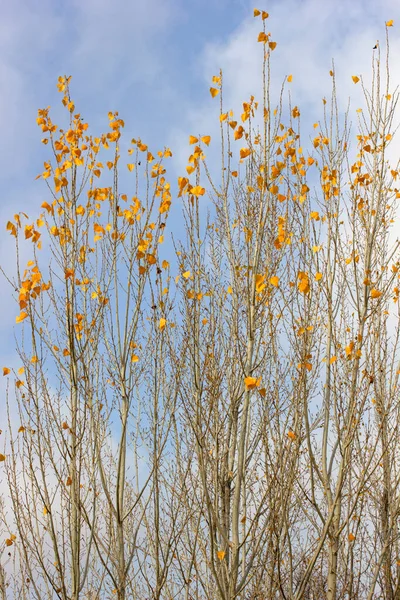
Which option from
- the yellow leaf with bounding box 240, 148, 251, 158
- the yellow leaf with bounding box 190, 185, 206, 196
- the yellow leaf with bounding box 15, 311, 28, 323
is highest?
the yellow leaf with bounding box 240, 148, 251, 158

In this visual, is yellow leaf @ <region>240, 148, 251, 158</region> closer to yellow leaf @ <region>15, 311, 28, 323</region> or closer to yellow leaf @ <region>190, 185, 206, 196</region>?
yellow leaf @ <region>190, 185, 206, 196</region>

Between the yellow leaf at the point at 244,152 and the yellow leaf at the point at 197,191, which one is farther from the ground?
the yellow leaf at the point at 244,152

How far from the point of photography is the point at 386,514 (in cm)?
683

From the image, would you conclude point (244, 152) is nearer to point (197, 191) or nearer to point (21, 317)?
point (197, 191)

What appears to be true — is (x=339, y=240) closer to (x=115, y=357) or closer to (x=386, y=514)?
(x=115, y=357)

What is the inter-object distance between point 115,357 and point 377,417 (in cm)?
350

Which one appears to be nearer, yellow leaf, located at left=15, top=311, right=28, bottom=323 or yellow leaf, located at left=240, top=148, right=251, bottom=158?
yellow leaf, located at left=15, top=311, right=28, bottom=323

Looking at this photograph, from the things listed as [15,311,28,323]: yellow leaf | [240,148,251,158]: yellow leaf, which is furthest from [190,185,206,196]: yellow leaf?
[15,311,28,323]: yellow leaf

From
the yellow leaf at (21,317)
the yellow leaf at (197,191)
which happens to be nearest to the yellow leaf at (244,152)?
the yellow leaf at (197,191)

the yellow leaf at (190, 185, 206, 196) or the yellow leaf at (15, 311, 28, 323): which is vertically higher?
the yellow leaf at (190, 185, 206, 196)

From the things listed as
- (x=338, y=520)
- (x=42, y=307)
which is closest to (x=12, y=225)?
(x=42, y=307)

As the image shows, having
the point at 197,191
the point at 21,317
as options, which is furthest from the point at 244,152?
the point at 21,317

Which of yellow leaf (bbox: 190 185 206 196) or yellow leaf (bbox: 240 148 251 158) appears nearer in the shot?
yellow leaf (bbox: 190 185 206 196)

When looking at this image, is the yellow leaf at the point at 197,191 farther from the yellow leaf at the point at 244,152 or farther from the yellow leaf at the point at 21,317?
the yellow leaf at the point at 21,317
